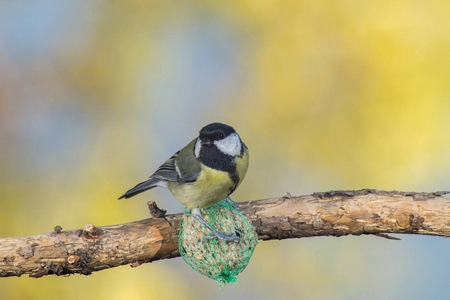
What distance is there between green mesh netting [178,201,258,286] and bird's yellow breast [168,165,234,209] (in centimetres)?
8

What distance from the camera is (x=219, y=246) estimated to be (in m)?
2.24

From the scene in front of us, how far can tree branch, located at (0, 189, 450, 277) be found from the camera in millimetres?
2244

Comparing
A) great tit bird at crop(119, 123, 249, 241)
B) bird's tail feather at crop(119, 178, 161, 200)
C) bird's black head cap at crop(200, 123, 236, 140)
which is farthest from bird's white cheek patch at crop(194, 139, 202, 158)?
bird's tail feather at crop(119, 178, 161, 200)

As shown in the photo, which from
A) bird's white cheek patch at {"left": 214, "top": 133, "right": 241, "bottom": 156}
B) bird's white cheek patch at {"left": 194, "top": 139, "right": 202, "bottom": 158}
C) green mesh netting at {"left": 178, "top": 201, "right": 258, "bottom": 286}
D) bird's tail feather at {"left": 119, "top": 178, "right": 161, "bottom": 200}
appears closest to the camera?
green mesh netting at {"left": 178, "top": 201, "right": 258, "bottom": 286}

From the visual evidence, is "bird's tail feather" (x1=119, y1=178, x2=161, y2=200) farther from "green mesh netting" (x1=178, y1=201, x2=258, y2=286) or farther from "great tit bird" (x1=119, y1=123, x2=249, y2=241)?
"green mesh netting" (x1=178, y1=201, x2=258, y2=286)

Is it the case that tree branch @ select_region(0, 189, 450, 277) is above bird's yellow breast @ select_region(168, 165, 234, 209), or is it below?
below

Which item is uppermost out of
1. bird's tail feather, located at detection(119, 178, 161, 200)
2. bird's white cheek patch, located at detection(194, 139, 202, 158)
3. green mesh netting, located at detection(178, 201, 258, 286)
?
bird's white cheek patch, located at detection(194, 139, 202, 158)

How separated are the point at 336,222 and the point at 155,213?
82 centimetres

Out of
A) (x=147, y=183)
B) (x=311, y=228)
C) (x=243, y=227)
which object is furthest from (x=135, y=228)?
(x=311, y=228)

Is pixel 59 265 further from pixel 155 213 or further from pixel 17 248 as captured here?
pixel 155 213

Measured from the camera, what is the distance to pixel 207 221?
2352 millimetres

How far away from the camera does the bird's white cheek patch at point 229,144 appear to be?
234cm

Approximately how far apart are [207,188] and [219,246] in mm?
279

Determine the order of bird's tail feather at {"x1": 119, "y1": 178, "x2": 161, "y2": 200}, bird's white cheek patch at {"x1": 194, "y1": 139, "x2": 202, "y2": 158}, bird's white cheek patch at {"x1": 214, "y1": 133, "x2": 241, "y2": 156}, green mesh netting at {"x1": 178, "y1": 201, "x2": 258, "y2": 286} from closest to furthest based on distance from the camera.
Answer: green mesh netting at {"x1": 178, "y1": 201, "x2": 258, "y2": 286}
bird's white cheek patch at {"x1": 214, "y1": 133, "x2": 241, "y2": 156}
bird's white cheek patch at {"x1": 194, "y1": 139, "x2": 202, "y2": 158}
bird's tail feather at {"x1": 119, "y1": 178, "x2": 161, "y2": 200}
